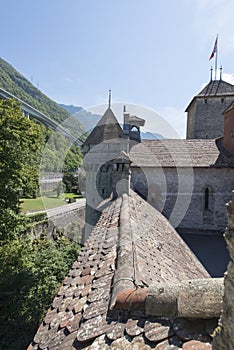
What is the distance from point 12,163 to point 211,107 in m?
19.2

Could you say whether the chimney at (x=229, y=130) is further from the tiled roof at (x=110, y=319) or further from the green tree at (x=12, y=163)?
the tiled roof at (x=110, y=319)

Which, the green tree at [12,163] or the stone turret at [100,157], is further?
the stone turret at [100,157]

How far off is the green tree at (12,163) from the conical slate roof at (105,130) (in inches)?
154

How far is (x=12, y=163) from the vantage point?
1020cm

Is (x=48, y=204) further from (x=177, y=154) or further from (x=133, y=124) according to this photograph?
(x=177, y=154)

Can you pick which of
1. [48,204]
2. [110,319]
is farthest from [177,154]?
[48,204]

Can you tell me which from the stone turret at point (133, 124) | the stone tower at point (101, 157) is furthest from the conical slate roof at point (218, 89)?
the stone tower at point (101, 157)

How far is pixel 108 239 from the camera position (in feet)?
15.6

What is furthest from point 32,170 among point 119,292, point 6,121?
point 119,292

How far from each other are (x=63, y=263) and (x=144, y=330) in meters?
10.7

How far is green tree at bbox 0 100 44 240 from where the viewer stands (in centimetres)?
1009

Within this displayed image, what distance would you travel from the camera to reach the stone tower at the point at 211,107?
21875 mm

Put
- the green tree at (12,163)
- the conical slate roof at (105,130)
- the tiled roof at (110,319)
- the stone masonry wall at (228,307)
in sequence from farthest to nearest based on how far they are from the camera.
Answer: the conical slate roof at (105,130)
the green tree at (12,163)
the tiled roof at (110,319)
the stone masonry wall at (228,307)

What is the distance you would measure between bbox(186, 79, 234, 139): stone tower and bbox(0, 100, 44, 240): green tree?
1717 cm
